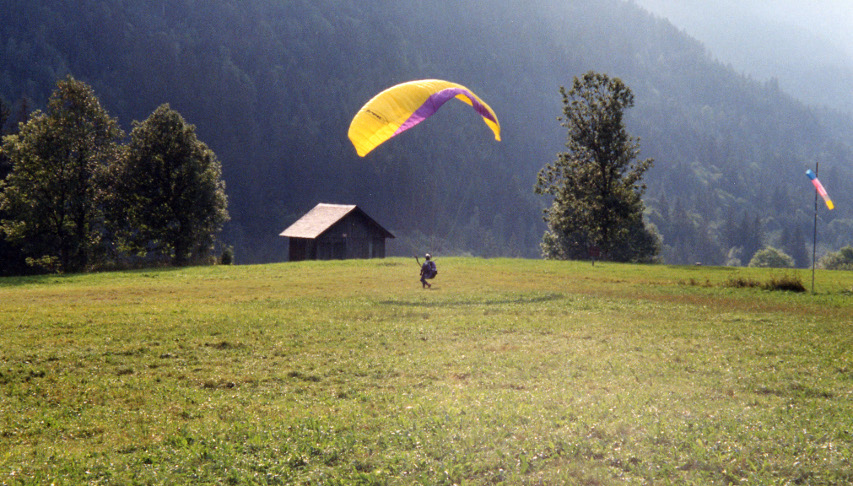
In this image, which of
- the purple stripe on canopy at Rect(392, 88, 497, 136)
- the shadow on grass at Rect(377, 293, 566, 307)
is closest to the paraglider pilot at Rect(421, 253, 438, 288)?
the shadow on grass at Rect(377, 293, 566, 307)

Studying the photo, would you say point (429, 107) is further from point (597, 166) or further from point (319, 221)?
point (319, 221)

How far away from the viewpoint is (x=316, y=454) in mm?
8789

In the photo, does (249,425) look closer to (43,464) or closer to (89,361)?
(43,464)

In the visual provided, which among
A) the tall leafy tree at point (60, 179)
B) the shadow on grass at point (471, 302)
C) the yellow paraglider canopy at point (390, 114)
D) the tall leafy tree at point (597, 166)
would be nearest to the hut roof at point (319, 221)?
the tall leafy tree at point (60, 179)

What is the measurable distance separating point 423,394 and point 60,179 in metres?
56.9

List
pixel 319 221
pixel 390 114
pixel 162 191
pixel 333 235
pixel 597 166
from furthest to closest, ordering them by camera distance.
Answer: pixel 319 221 → pixel 333 235 → pixel 597 166 → pixel 162 191 → pixel 390 114

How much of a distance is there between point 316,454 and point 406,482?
1690mm

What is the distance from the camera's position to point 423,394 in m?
11.6

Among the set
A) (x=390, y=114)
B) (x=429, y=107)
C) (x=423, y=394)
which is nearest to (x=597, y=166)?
(x=429, y=107)

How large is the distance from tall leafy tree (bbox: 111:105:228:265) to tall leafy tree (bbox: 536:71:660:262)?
39.2 meters

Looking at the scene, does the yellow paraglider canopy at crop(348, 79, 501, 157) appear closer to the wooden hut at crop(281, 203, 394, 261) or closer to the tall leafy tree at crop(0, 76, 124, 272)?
the tall leafy tree at crop(0, 76, 124, 272)

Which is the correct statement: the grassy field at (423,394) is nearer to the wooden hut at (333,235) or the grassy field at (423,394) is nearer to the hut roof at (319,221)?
the wooden hut at (333,235)

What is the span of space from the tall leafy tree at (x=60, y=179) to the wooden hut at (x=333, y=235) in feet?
71.8

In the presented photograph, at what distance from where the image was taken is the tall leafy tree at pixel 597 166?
2601 inches
